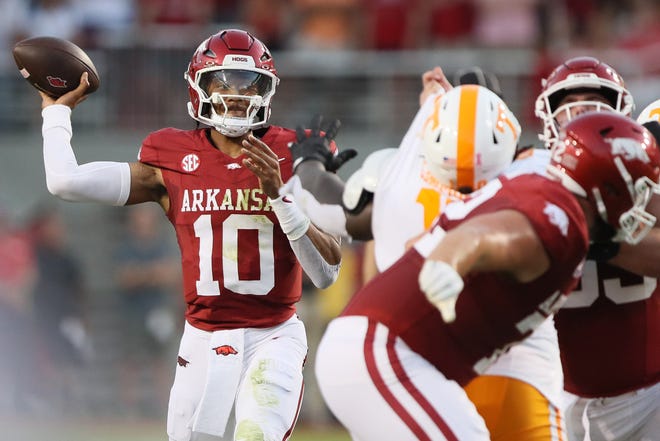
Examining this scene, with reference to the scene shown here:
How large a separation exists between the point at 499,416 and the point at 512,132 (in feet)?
3.02

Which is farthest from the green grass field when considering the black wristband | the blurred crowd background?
the black wristband

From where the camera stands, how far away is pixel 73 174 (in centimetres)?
501

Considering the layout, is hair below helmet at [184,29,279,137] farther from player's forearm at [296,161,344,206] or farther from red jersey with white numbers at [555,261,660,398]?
red jersey with white numbers at [555,261,660,398]

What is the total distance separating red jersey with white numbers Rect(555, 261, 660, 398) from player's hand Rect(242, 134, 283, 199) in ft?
3.71

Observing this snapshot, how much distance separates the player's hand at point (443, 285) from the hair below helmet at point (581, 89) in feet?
5.35

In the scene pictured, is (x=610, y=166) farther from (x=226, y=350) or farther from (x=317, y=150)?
(x=226, y=350)

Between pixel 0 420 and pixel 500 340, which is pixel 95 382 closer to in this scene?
pixel 0 420

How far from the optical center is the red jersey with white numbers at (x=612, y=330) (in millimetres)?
4547

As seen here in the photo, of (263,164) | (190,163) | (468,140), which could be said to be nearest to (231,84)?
(190,163)

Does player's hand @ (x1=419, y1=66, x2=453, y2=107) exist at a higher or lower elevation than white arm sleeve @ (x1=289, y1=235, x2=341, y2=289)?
higher

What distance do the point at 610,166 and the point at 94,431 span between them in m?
7.39

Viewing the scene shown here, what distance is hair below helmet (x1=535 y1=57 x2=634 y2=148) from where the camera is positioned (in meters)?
4.86

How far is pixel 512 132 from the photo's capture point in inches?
161

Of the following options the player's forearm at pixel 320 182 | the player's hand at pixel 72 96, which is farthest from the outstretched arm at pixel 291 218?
the player's hand at pixel 72 96
